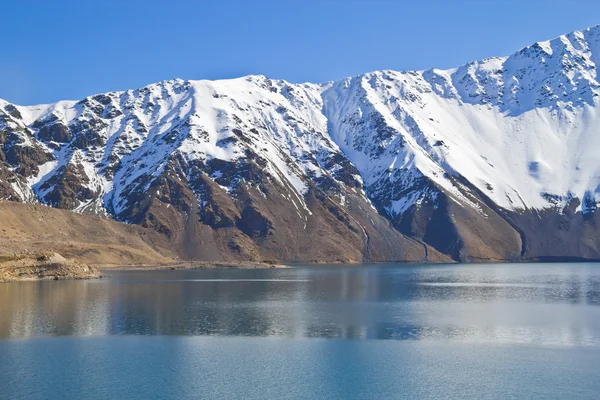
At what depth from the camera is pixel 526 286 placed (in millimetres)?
178875

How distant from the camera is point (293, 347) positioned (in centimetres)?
7775

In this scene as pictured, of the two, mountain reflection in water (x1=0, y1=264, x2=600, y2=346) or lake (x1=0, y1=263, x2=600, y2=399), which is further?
mountain reflection in water (x1=0, y1=264, x2=600, y2=346)

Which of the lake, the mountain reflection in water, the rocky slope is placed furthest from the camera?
the rocky slope

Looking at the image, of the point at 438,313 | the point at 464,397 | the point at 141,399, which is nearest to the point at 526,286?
the point at 438,313

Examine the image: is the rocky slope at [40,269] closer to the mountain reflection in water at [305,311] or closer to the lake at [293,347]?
the mountain reflection in water at [305,311]

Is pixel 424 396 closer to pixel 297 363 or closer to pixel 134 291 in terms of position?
pixel 297 363

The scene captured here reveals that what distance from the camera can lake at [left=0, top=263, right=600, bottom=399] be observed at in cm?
6009

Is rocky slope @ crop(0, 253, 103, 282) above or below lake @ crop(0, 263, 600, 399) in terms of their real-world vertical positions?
above

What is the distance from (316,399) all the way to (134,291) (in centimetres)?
9485

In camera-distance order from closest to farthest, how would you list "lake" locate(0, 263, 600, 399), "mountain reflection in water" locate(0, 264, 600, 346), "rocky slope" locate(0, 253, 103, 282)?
"lake" locate(0, 263, 600, 399) → "mountain reflection in water" locate(0, 264, 600, 346) → "rocky slope" locate(0, 253, 103, 282)

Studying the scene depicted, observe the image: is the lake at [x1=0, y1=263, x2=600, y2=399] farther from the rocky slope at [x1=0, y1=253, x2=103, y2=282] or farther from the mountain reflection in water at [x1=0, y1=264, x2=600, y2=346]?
the rocky slope at [x1=0, y1=253, x2=103, y2=282]

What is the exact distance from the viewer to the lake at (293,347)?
60094 mm

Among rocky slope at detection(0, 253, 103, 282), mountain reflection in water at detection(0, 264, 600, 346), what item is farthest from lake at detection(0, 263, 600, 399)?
rocky slope at detection(0, 253, 103, 282)

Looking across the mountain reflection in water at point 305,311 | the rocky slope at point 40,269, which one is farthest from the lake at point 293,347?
the rocky slope at point 40,269
